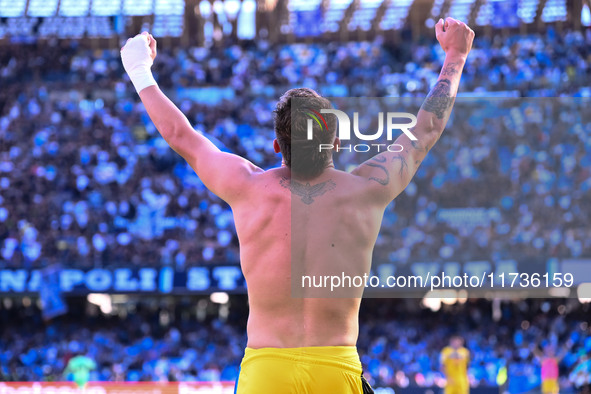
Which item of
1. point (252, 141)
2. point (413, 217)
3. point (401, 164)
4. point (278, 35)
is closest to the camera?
point (401, 164)

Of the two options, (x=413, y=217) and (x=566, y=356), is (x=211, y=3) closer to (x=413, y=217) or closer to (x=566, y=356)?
(x=566, y=356)

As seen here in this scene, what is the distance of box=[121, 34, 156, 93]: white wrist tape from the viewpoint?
9.29ft

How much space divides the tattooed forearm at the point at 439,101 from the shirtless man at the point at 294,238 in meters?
0.17

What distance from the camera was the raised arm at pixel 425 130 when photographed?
102 inches

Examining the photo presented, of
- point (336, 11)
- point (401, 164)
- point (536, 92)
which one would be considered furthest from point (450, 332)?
point (401, 164)

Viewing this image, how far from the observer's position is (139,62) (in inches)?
115

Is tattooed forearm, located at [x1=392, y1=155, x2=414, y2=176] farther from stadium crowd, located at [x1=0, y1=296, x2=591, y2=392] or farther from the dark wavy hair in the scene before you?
stadium crowd, located at [x1=0, y1=296, x2=591, y2=392]

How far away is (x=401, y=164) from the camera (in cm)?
262

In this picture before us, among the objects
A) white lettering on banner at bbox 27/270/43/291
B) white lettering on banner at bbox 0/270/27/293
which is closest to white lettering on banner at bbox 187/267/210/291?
white lettering on banner at bbox 27/270/43/291

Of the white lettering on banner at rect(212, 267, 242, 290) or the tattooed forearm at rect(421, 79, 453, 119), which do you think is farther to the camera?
the white lettering on banner at rect(212, 267, 242, 290)

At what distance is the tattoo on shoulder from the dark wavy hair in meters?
0.03

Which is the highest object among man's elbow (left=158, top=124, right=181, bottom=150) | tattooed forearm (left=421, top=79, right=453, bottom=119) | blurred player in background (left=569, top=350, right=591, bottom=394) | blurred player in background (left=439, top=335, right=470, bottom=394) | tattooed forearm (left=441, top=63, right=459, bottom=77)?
tattooed forearm (left=441, top=63, right=459, bottom=77)

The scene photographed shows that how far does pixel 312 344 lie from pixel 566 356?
14.9 m

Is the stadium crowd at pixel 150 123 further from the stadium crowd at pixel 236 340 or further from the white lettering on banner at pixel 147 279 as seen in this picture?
the stadium crowd at pixel 236 340
